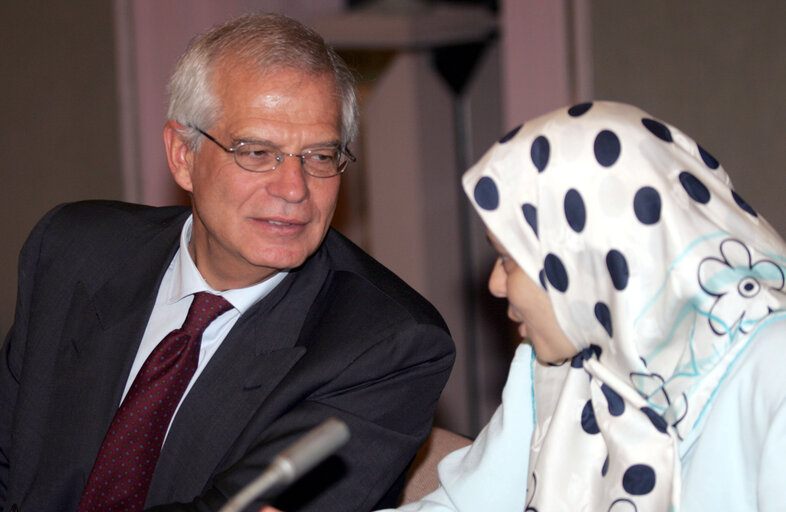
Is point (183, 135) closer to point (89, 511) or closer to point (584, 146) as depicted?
point (89, 511)

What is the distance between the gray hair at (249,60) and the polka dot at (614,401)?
0.89m

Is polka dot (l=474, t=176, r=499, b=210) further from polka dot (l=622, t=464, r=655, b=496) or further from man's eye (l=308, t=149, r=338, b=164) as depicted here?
man's eye (l=308, t=149, r=338, b=164)

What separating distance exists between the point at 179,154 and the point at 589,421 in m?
1.19

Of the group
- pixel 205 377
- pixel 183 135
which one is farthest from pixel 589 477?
pixel 183 135

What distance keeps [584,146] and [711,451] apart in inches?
19.5

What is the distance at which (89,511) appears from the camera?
6.41 ft

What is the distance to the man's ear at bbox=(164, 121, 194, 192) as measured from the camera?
220 centimetres

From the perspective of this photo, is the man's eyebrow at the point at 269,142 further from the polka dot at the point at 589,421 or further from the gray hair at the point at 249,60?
the polka dot at the point at 589,421

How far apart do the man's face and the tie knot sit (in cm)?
11

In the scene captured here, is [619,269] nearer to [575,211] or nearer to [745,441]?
[575,211]

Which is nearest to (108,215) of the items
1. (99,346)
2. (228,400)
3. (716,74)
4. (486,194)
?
(99,346)

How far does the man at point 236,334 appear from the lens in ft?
6.07

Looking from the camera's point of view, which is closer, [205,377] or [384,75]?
[205,377]

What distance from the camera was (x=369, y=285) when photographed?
203cm
